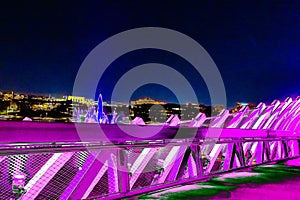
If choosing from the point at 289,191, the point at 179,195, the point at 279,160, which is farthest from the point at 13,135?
the point at 279,160

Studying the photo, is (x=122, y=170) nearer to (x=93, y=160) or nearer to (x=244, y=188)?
(x=93, y=160)

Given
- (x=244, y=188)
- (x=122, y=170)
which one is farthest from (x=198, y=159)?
(x=122, y=170)

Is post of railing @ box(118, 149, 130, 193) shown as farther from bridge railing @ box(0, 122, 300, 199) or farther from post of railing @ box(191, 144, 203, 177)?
post of railing @ box(191, 144, 203, 177)

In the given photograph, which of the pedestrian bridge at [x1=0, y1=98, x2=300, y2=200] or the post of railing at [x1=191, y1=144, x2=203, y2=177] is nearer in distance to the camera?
the pedestrian bridge at [x1=0, y1=98, x2=300, y2=200]

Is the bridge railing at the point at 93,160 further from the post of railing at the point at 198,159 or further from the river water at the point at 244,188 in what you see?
the river water at the point at 244,188

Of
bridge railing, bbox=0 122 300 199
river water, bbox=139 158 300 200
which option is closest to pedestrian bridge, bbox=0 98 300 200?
bridge railing, bbox=0 122 300 199

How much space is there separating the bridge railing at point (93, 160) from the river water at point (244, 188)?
0.22 m

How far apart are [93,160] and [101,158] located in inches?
3.9

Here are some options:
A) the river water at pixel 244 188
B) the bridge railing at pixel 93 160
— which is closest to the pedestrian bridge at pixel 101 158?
the bridge railing at pixel 93 160

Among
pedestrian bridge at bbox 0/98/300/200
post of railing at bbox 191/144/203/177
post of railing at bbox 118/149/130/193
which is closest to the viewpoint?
pedestrian bridge at bbox 0/98/300/200

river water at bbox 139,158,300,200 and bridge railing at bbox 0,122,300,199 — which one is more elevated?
bridge railing at bbox 0,122,300,199

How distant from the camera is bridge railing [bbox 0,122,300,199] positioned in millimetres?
5301

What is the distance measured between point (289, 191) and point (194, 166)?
5.37 feet

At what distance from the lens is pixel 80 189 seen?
17.8 feet
